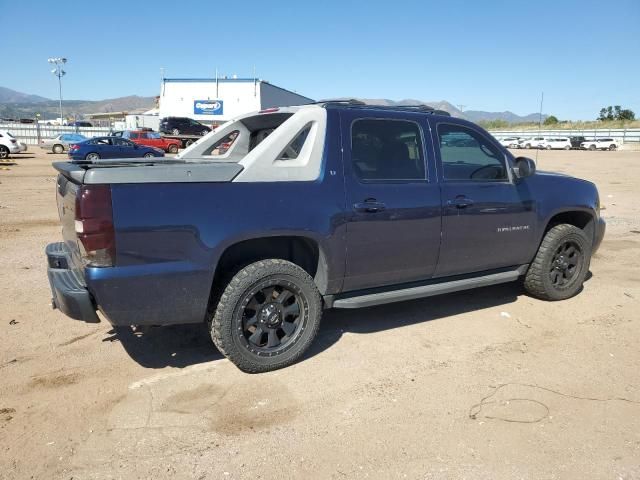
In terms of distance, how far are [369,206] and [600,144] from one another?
59420 mm

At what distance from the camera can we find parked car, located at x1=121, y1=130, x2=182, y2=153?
32438mm

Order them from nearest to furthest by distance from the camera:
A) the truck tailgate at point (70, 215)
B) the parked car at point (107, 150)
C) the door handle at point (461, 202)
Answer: the truck tailgate at point (70, 215) → the door handle at point (461, 202) → the parked car at point (107, 150)

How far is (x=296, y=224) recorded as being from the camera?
3.71 metres

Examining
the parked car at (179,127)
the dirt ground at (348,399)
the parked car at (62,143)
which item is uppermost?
the parked car at (179,127)

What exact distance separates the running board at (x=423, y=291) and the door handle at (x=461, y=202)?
69 centimetres

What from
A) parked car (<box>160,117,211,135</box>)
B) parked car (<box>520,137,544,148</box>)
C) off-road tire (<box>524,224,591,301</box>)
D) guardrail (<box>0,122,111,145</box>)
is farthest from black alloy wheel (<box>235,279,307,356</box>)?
parked car (<box>520,137,544,148</box>)

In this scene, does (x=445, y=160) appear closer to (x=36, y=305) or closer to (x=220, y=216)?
(x=220, y=216)

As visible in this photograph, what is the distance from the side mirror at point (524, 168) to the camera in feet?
15.6

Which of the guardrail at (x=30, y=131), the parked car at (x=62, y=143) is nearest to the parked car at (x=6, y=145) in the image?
the parked car at (x=62, y=143)

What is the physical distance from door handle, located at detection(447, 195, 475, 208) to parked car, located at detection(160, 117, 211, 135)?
33.6 m

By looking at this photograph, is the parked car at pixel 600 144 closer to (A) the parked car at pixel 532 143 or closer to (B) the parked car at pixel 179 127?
(A) the parked car at pixel 532 143

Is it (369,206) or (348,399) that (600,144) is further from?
(348,399)

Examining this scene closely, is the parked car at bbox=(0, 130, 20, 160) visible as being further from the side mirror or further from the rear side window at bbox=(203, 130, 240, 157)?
the side mirror

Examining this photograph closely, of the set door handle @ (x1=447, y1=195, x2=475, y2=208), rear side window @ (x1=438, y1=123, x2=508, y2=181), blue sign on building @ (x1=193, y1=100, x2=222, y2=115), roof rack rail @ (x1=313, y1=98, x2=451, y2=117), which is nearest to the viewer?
roof rack rail @ (x1=313, y1=98, x2=451, y2=117)
